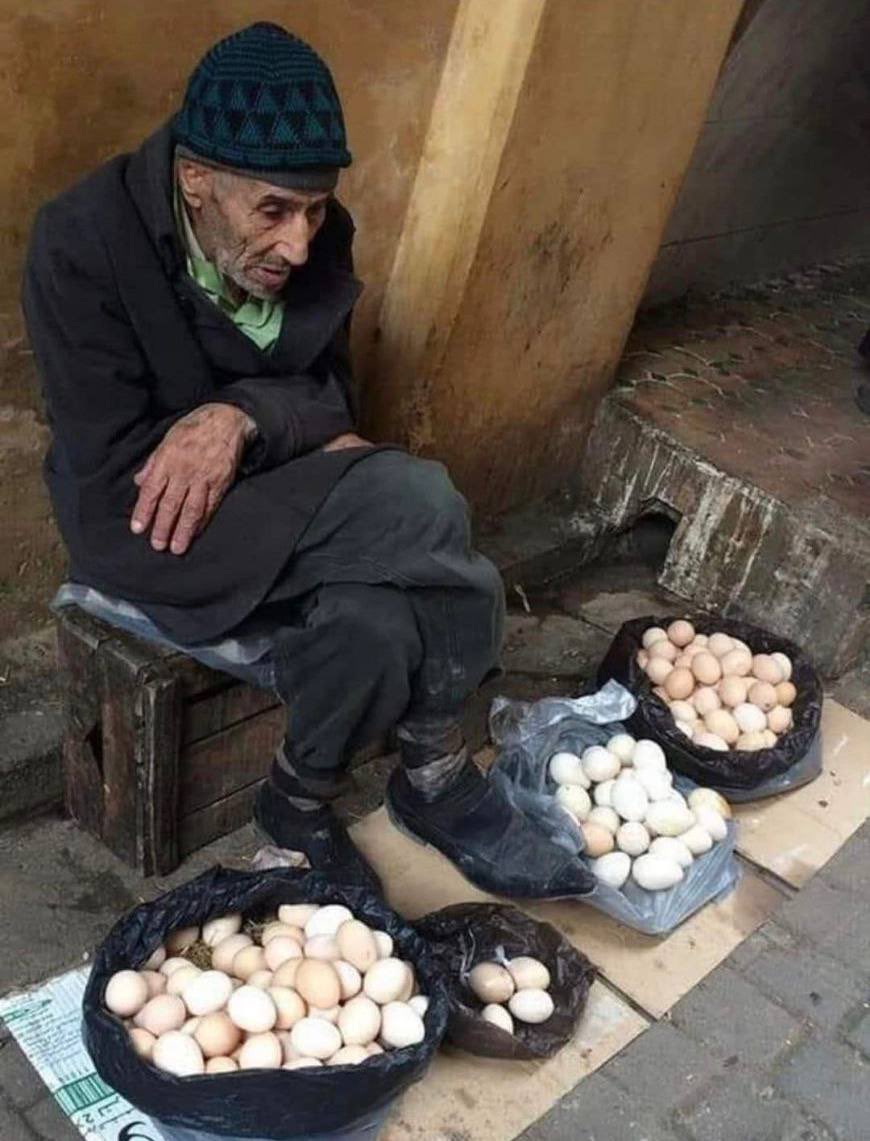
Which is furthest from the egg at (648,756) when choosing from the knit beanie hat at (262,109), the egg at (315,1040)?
the knit beanie hat at (262,109)

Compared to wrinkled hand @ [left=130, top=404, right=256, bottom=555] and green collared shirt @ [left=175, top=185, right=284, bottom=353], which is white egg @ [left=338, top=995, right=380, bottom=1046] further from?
green collared shirt @ [left=175, top=185, right=284, bottom=353]

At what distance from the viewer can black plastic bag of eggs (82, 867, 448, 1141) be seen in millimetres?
1836

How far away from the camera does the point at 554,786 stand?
114 inches

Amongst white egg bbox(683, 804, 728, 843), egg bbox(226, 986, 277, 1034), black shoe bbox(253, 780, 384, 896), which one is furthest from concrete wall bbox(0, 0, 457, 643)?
white egg bbox(683, 804, 728, 843)

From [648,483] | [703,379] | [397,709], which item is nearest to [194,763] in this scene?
[397,709]

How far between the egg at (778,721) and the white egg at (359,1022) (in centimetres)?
156

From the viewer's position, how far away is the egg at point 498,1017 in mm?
2234

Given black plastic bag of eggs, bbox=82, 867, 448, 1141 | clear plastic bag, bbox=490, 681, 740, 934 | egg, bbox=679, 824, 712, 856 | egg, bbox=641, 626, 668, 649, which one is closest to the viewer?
black plastic bag of eggs, bbox=82, 867, 448, 1141

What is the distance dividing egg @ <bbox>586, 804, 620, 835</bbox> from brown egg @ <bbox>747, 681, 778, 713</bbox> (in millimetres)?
644

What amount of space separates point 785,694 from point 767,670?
82 millimetres

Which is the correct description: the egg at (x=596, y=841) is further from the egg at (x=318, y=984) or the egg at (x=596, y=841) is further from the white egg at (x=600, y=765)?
the egg at (x=318, y=984)

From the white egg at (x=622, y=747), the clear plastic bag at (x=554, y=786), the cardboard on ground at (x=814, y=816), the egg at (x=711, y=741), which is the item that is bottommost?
the cardboard on ground at (x=814, y=816)

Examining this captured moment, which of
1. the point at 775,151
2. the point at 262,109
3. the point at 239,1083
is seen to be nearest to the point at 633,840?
the point at 239,1083

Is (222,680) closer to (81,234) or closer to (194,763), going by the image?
(194,763)
